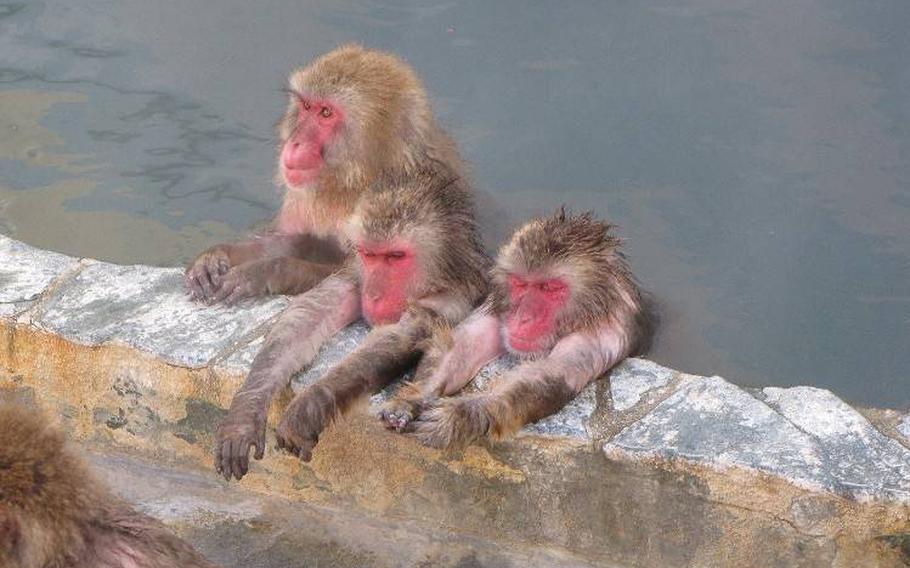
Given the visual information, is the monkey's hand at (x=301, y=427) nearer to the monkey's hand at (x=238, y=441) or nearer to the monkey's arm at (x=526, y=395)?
the monkey's hand at (x=238, y=441)

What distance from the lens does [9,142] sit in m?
8.92

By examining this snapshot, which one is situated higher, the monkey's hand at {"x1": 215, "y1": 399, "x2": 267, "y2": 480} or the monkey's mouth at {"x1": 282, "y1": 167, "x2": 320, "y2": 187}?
the monkey's mouth at {"x1": 282, "y1": 167, "x2": 320, "y2": 187}

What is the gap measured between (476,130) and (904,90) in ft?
8.36

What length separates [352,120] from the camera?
18.3 feet

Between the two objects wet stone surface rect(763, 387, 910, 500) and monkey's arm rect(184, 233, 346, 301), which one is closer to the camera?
wet stone surface rect(763, 387, 910, 500)

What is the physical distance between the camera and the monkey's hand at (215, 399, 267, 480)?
4406 millimetres

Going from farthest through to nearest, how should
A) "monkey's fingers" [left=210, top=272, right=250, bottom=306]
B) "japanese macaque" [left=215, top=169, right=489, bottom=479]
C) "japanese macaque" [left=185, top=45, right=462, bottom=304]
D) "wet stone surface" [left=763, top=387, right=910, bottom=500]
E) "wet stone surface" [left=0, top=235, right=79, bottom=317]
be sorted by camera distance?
"japanese macaque" [left=185, top=45, right=462, bottom=304]
"monkey's fingers" [left=210, top=272, right=250, bottom=306]
"wet stone surface" [left=0, top=235, right=79, bottom=317]
"japanese macaque" [left=215, top=169, right=489, bottom=479]
"wet stone surface" [left=763, top=387, right=910, bottom=500]

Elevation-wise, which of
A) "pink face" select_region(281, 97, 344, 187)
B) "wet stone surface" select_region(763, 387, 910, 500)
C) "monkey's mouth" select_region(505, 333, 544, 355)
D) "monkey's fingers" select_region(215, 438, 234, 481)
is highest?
"pink face" select_region(281, 97, 344, 187)

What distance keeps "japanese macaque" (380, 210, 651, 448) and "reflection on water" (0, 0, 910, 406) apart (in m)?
1.59

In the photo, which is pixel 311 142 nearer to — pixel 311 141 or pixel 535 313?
pixel 311 141

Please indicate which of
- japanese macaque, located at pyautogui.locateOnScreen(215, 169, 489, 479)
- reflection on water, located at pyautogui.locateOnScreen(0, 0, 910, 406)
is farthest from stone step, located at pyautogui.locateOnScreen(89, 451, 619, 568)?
reflection on water, located at pyautogui.locateOnScreen(0, 0, 910, 406)

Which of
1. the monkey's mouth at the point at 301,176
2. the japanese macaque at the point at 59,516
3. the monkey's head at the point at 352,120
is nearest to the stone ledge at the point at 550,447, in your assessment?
the monkey's mouth at the point at 301,176

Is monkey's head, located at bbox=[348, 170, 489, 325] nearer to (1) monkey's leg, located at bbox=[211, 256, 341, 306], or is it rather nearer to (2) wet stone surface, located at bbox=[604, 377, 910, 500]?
(1) monkey's leg, located at bbox=[211, 256, 341, 306]

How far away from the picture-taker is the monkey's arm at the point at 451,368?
431 centimetres
